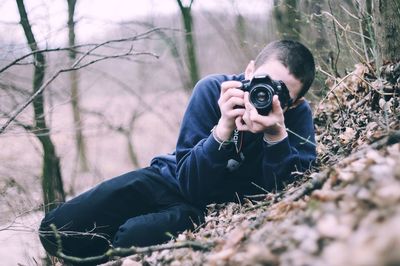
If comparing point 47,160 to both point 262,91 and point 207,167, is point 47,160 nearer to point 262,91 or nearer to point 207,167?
point 207,167

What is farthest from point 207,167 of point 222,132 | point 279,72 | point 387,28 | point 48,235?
point 387,28

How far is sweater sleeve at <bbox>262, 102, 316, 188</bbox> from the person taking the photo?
3008mm

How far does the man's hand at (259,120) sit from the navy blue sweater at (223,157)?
17 centimetres

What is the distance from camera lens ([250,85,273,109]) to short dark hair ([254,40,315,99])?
1.17 feet

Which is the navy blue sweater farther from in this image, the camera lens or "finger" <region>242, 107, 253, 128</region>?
the camera lens

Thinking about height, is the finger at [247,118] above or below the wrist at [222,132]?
above

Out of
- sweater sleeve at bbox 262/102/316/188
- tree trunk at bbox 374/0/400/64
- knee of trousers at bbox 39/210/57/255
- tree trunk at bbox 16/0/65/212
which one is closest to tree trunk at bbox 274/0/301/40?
tree trunk at bbox 374/0/400/64

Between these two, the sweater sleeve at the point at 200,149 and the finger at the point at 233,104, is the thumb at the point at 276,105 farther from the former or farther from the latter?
the sweater sleeve at the point at 200,149

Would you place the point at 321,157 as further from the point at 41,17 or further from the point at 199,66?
the point at 199,66

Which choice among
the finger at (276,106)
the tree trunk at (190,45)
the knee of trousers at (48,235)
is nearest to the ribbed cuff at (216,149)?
the finger at (276,106)

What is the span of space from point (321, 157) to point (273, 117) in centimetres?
Result: 91

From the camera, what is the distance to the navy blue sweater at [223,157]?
9.87 ft

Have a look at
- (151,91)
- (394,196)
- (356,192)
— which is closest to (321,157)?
(356,192)

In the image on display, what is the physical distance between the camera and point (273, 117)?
9.23ft
